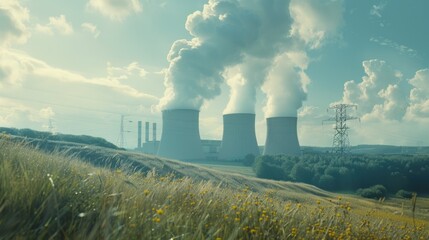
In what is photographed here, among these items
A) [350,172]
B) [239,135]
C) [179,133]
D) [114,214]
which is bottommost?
[350,172]

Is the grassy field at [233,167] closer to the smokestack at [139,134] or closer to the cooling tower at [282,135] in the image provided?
the cooling tower at [282,135]

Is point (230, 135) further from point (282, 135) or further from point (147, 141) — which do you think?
point (147, 141)

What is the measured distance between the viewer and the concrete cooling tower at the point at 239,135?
2240 inches

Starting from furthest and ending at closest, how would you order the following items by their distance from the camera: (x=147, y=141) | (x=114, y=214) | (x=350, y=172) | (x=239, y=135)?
(x=147, y=141), (x=239, y=135), (x=350, y=172), (x=114, y=214)

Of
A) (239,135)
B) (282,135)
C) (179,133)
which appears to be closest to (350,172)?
(282,135)

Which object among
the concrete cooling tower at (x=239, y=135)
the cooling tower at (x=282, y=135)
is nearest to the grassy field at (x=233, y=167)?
the concrete cooling tower at (x=239, y=135)

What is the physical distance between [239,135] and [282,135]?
21.9 feet

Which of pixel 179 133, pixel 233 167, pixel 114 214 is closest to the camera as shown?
pixel 114 214

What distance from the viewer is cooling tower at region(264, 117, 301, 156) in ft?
180

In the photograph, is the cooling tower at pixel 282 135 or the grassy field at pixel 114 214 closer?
the grassy field at pixel 114 214

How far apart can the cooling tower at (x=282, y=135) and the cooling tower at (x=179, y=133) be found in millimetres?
10283

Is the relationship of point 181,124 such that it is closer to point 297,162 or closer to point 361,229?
point 297,162

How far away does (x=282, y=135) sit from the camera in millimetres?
56062

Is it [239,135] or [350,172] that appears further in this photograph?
[239,135]
